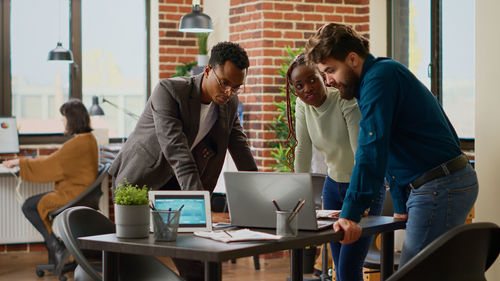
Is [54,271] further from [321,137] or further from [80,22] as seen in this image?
[321,137]

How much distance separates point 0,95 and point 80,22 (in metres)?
1.02

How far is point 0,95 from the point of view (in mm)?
6645

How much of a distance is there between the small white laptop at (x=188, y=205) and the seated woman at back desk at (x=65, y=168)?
3501mm

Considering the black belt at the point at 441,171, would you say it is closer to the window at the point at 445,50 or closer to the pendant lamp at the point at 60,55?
the window at the point at 445,50

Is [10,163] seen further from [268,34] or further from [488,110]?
[488,110]

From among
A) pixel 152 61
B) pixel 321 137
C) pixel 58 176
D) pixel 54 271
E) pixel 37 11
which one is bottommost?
pixel 54 271

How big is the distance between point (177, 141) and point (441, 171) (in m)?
1.02

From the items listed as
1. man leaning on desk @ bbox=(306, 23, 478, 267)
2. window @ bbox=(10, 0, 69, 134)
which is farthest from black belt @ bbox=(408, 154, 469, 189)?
window @ bbox=(10, 0, 69, 134)

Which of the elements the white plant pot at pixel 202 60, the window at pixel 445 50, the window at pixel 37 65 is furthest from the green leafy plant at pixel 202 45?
the window at pixel 445 50

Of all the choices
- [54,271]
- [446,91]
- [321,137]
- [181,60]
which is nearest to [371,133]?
[321,137]

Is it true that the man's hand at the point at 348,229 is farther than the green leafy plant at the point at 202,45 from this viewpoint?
No

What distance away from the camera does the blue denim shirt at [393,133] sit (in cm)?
236

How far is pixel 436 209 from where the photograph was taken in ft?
8.00

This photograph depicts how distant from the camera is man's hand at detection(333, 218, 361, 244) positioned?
2.44 meters
